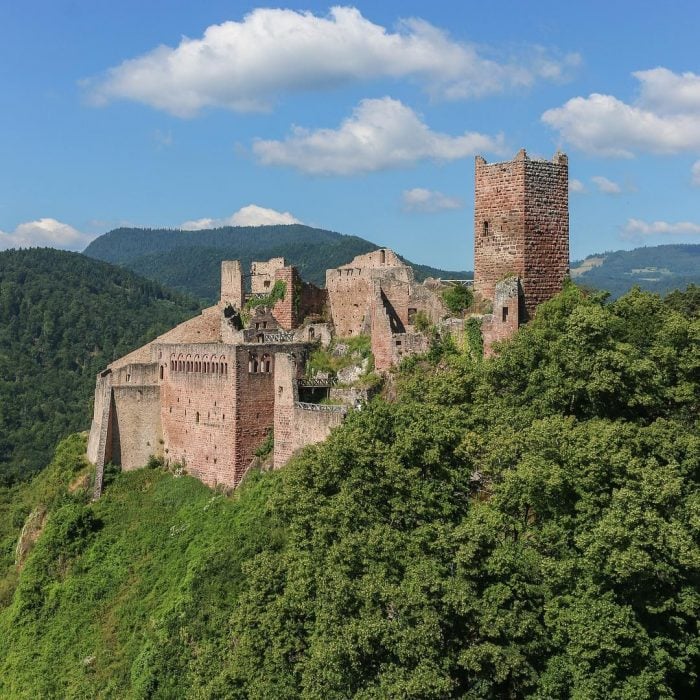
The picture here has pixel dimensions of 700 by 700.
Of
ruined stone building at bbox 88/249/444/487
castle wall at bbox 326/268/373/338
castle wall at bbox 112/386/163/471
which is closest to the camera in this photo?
ruined stone building at bbox 88/249/444/487

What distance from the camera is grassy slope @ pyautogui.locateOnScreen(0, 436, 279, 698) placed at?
36.1 m

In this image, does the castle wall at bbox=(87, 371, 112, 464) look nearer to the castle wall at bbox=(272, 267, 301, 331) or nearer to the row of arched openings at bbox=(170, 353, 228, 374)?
the row of arched openings at bbox=(170, 353, 228, 374)

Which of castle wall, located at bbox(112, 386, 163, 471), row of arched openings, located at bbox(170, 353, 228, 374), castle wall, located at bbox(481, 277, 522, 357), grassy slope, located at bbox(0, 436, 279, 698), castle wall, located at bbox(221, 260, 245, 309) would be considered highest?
castle wall, located at bbox(221, 260, 245, 309)

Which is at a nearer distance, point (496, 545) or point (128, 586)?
point (496, 545)

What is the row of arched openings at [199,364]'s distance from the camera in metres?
42.9

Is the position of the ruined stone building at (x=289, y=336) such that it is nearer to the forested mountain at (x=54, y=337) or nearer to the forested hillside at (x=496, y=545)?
the forested hillside at (x=496, y=545)

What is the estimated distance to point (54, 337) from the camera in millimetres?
155250

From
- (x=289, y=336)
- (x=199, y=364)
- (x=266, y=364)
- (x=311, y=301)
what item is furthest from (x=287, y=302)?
(x=266, y=364)

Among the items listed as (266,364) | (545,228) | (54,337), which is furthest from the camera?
(54,337)

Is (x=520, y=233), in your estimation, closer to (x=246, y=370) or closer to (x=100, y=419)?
(x=246, y=370)

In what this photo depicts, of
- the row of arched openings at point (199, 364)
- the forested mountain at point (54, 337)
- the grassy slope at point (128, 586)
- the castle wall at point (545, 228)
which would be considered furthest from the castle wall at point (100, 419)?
the forested mountain at point (54, 337)

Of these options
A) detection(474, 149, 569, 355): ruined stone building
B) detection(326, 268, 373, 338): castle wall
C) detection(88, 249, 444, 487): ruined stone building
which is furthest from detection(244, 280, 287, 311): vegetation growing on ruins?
detection(474, 149, 569, 355): ruined stone building

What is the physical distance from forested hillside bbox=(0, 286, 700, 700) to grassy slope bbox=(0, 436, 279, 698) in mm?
310

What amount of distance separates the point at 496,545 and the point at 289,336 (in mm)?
25526
